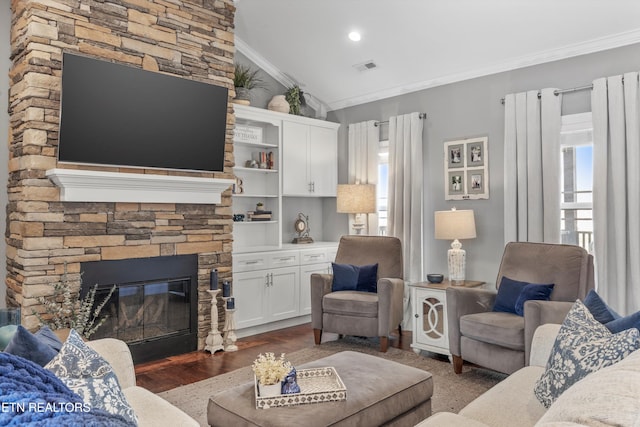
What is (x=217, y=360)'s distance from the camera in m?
→ 3.81

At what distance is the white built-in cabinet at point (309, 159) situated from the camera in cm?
518

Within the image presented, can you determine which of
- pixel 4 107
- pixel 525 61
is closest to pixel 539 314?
pixel 525 61

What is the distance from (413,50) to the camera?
4.45 metres

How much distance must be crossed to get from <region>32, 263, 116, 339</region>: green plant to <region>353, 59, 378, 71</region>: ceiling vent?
3258 mm

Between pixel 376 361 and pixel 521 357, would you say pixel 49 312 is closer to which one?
pixel 376 361

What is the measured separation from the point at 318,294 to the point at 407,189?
1.51 meters

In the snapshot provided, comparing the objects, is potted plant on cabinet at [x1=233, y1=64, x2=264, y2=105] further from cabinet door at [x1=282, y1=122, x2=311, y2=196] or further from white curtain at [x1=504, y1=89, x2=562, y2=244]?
white curtain at [x1=504, y1=89, x2=562, y2=244]

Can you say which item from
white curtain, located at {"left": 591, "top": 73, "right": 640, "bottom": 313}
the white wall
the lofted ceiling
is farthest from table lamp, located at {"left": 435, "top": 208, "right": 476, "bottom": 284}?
the white wall

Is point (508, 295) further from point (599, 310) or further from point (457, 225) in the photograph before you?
point (599, 310)

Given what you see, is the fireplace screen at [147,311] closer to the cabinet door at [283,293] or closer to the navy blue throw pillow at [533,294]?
the cabinet door at [283,293]

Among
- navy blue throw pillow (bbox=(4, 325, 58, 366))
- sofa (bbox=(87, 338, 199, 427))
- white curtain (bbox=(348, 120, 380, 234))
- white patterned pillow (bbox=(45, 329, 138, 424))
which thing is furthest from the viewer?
white curtain (bbox=(348, 120, 380, 234))

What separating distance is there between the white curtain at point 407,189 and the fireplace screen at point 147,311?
7.43ft

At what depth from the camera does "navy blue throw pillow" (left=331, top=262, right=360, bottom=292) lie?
14.2 ft

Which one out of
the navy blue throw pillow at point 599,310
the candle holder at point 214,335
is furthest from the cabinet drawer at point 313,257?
the navy blue throw pillow at point 599,310
